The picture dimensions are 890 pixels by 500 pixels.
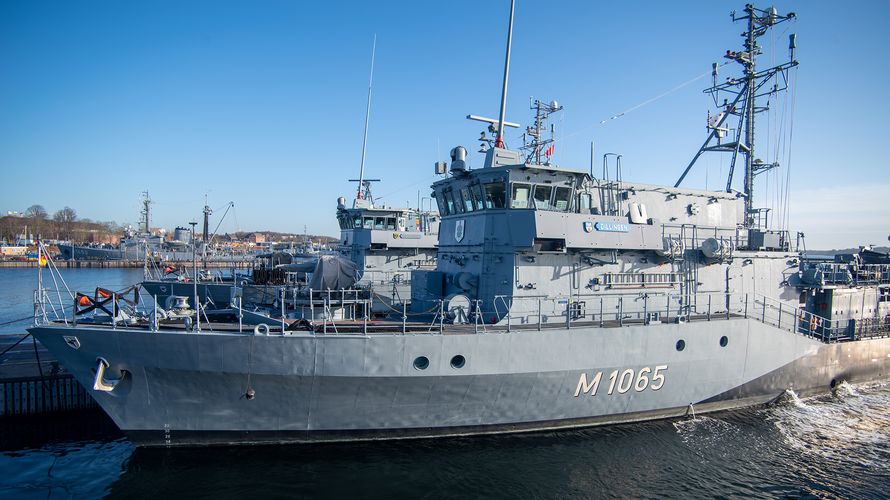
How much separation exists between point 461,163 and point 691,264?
7.99 meters

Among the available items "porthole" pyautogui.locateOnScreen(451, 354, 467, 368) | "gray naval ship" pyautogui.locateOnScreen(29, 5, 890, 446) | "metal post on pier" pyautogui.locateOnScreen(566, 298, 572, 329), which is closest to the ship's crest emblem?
"gray naval ship" pyautogui.locateOnScreen(29, 5, 890, 446)

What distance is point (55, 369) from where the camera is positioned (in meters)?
14.0

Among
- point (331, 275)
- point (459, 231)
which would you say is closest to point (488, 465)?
point (331, 275)

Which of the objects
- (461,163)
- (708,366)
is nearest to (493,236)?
(461,163)

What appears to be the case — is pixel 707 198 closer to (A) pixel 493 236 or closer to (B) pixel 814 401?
(B) pixel 814 401

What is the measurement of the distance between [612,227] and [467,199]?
413 cm

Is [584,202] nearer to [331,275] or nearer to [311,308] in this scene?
[331,275]

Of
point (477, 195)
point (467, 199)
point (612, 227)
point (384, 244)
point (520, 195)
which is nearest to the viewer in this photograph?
point (520, 195)

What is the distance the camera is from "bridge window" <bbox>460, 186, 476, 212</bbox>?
13.5 meters

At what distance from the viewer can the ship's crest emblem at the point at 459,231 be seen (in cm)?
1378

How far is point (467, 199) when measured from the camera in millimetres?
13672

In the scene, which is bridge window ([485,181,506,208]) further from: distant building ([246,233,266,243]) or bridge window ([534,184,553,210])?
distant building ([246,233,266,243])

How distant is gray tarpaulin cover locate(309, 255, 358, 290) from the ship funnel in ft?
13.3

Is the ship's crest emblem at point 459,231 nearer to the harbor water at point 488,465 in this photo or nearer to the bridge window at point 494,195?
the bridge window at point 494,195
